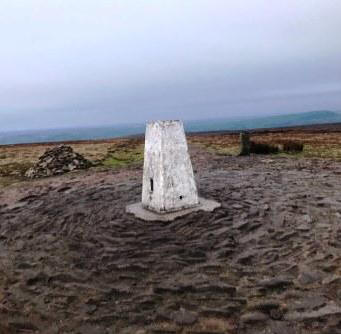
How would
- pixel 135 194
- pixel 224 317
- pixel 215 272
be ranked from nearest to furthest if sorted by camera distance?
pixel 224 317 → pixel 215 272 → pixel 135 194

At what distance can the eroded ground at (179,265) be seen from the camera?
812 centimetres

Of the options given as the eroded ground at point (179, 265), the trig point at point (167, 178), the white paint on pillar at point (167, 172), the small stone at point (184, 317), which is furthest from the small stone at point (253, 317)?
the white paint on pillar at point (167, 172)

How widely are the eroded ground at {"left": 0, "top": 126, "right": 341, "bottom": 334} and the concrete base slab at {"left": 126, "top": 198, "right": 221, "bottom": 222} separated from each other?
0.29m

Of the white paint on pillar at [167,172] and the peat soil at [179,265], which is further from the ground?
the white paint on pillar at [167,172]

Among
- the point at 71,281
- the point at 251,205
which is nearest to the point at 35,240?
the point at 71,281

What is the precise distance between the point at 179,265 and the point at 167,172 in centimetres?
406

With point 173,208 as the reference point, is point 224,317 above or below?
below

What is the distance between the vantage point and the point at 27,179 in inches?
905

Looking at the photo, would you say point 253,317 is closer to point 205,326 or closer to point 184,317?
point 205,326

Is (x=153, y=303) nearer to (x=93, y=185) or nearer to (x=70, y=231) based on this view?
(x=70, y=231)

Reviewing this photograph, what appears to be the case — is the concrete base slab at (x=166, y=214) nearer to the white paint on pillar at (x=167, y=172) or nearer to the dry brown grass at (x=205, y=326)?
the white paint on pillar at (x=167, y=172)

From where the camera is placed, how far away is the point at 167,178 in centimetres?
1354

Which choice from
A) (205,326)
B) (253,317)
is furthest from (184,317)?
(253,317)

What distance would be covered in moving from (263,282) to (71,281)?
173 inches
